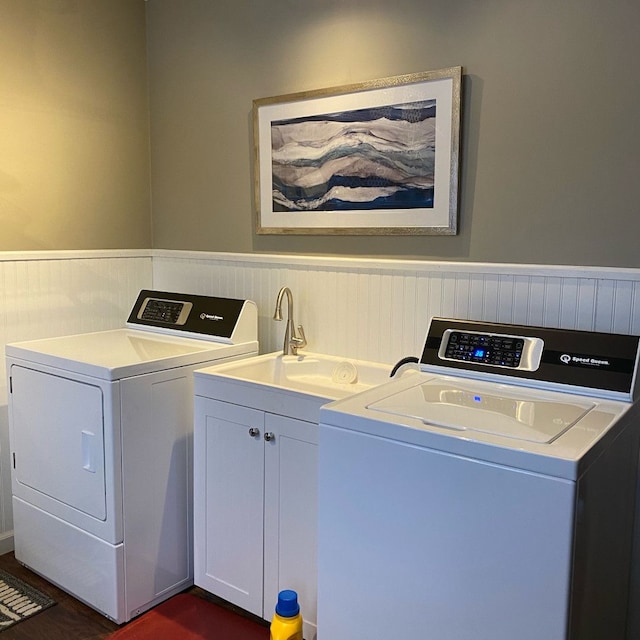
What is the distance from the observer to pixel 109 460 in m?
2.21

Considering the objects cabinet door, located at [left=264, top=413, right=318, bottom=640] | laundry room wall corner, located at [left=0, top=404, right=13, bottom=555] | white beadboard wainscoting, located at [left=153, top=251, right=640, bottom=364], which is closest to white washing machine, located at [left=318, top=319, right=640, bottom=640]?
white beadboard wainscoting, located at [left=153, top=251, right=640, bottom=364]

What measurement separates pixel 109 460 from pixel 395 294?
1174mm

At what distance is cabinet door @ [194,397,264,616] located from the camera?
2186 millimetres

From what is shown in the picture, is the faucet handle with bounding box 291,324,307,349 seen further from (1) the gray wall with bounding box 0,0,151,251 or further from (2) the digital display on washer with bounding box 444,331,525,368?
(1) the gray wall with bounding box 0,0,151,251

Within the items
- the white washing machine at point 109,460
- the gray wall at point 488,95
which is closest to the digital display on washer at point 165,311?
the white washing machine at point 109,460

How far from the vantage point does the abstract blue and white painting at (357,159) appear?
7.63 feet

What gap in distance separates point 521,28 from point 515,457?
4.68 feet

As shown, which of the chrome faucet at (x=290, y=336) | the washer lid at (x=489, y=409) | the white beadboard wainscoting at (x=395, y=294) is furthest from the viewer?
the chrome faucet at (x=290, y=336)

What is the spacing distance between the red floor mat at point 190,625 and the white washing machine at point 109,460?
0.06 meters

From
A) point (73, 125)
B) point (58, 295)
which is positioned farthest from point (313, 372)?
point (73, 125)

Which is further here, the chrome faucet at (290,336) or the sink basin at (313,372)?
the chrome faucet at (290,336)

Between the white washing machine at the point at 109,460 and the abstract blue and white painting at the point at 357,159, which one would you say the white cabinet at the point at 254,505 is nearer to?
the white washing machine at the point at 109,460

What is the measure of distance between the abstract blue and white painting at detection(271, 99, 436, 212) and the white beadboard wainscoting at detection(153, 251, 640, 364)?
231mm

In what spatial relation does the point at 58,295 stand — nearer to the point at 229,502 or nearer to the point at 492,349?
the point at 229,502
